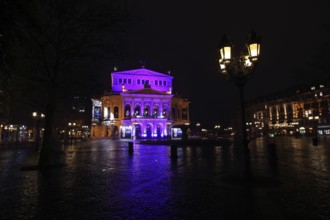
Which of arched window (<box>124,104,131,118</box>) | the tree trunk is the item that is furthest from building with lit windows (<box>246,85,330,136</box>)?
the tree trunk

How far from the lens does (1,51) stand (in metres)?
4.30

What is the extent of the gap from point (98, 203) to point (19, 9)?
488cm

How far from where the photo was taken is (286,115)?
340ft

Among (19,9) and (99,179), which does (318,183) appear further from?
(19,9)

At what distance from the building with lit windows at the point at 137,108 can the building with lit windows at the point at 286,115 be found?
32527mm

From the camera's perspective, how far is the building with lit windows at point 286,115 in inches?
3295

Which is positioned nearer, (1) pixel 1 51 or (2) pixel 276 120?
(1) pixel 1 51

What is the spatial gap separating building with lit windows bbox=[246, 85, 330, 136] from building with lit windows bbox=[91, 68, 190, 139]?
32.5 meters

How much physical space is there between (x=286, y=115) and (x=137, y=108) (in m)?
60.7

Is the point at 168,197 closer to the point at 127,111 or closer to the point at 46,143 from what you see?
the point at 46,143

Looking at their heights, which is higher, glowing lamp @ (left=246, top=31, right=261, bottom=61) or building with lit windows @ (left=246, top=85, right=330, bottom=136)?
building with lit windows @ (left=246, top=85, right=330, bottom=136)

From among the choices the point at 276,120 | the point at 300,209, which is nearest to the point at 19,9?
the point at 300,209

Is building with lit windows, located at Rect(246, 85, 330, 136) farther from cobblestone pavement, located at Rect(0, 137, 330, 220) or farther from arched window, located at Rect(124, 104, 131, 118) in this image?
cobblestone pavement, located at Rect(0, 137, 330, 220)

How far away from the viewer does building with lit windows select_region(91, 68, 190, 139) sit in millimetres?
82750
